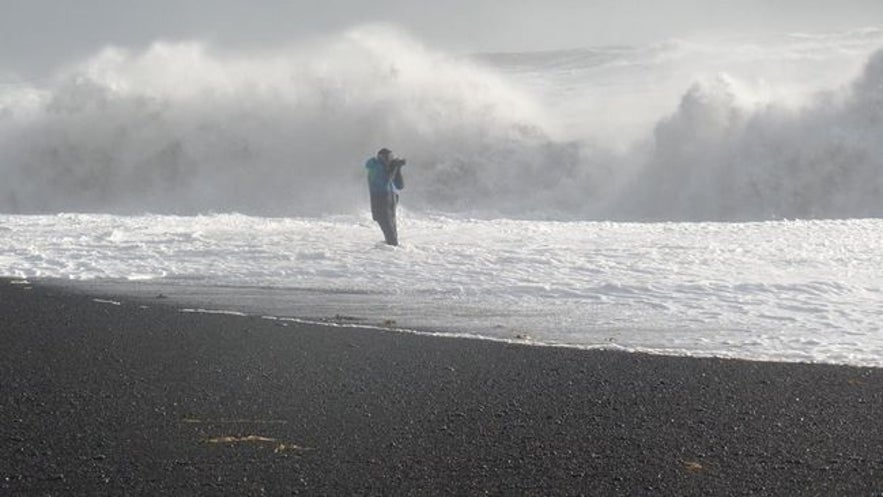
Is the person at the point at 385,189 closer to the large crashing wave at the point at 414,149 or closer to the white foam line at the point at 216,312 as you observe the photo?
the white foam line at the point at 216,312

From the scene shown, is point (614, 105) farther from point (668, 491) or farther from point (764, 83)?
point (668, 491)

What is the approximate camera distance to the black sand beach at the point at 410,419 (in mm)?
5023

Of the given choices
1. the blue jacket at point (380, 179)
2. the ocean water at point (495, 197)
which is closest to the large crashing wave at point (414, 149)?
the ocean water at point (495, 197)

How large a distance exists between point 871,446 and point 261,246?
1042cm

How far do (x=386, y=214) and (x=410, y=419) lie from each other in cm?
998

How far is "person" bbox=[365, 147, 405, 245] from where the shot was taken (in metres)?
15.8

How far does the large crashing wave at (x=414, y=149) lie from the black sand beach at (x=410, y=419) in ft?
70.7

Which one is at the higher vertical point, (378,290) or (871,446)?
(378,290)

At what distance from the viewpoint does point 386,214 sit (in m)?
15.9

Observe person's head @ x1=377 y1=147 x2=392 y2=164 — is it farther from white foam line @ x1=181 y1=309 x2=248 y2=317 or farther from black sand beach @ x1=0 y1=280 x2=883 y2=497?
black sand beach @ x1=0 y1=280 x2=883 y2=497

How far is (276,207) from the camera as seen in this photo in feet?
106

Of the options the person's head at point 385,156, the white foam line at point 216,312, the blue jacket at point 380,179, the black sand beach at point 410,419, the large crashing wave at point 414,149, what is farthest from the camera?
the large crashing wave at point 414,149

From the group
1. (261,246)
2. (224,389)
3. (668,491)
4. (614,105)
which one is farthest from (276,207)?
(668,491)

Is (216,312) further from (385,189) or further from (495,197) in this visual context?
(495,197)
